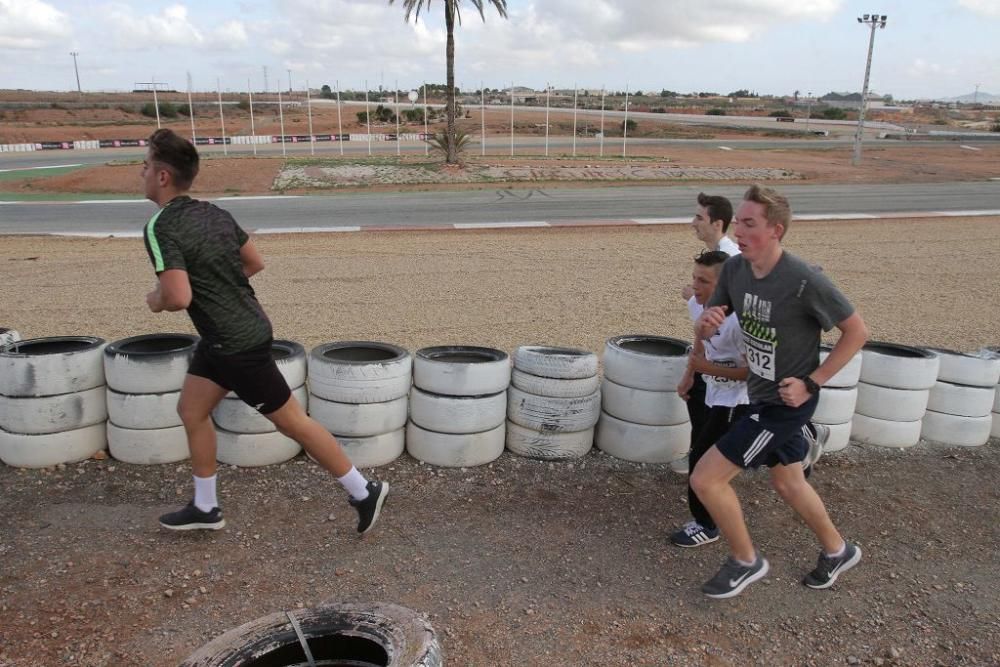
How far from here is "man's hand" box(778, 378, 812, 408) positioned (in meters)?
3.09

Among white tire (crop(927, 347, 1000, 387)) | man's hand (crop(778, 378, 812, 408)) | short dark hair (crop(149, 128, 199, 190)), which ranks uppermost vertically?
short dark hair (crop(149, 128, 199, 190))

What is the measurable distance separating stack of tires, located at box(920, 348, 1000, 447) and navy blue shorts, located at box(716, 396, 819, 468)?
2.65m

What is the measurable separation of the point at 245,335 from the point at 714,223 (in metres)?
2.43

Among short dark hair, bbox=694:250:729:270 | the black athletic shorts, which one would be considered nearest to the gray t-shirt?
short dark hair, bbox=694:250:729:270

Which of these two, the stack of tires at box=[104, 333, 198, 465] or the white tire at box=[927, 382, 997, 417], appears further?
the white tire at box=[927, 382, 997, 417]

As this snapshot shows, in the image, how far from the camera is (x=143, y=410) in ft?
14.8

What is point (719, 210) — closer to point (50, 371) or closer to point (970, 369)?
point (970, 369)

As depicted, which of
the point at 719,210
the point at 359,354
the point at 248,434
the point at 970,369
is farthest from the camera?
the point at 970,369

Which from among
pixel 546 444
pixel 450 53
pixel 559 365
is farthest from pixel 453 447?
pixel 450 53

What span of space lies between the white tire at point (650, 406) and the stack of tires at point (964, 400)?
194cm

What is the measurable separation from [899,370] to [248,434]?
4.27 meters

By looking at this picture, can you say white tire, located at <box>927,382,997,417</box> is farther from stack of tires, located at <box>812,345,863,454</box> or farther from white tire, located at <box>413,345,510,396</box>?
white tire, located at <box>413,345,510,396</box>

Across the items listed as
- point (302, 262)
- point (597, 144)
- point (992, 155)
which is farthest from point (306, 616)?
point (992, 155)

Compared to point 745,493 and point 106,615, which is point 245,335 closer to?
point 106,615
